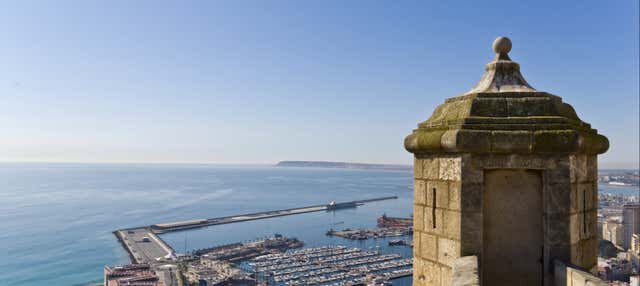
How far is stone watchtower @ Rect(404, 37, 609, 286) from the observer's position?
3084mm

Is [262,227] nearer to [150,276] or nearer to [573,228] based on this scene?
[150,276]

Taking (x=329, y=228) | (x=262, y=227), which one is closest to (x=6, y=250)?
(x=262, y=227)

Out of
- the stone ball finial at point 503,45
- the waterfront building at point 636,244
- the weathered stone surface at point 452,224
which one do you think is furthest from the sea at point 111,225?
the stone ball finial at point 503,45

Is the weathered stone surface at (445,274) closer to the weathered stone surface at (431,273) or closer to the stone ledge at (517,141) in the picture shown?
the weathered stone surface at (431,273)

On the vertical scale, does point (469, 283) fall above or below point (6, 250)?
above

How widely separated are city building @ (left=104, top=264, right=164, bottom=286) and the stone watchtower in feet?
118

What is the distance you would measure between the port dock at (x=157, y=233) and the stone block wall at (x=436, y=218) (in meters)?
48.6

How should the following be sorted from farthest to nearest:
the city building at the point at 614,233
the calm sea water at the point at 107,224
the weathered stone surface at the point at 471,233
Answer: the city building at the point at 614,233 → the calm sea water at the point at 107,224 → the weathered stone surface at the point at 471,233

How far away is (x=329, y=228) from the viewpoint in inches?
2867

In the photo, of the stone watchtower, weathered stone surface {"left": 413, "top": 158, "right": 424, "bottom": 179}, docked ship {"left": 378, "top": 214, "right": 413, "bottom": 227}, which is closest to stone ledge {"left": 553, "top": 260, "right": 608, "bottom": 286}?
the stone watchtower

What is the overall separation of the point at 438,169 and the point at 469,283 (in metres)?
1.06

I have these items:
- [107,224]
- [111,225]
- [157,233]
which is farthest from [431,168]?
[107,224]

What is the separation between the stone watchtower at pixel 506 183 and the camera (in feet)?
10.1

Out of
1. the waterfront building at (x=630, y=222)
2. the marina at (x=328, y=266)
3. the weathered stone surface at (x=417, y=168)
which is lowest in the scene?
the marina at (x=328, y=266)
